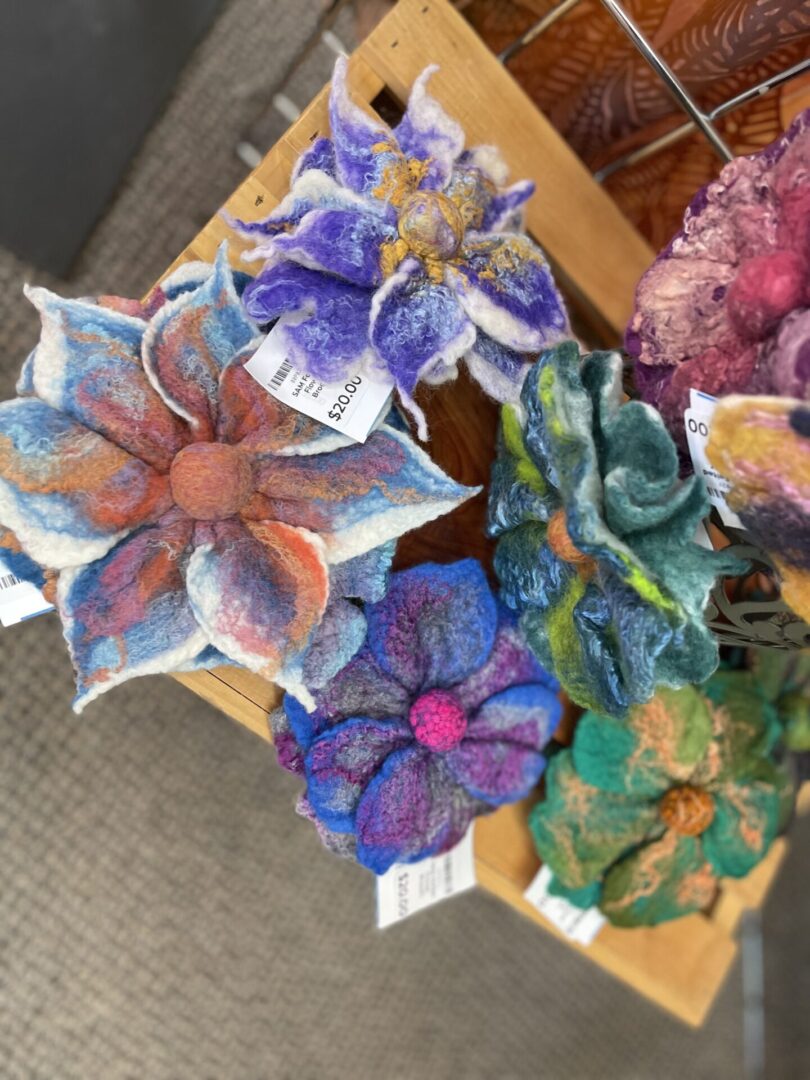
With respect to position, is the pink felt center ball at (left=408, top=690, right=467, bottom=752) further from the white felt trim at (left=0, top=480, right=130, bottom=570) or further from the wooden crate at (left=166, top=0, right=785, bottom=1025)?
the white felt trim at (left=0, top=480, right=130, bottom=570)

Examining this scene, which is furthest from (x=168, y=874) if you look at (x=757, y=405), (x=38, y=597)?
(x=757, y=405)

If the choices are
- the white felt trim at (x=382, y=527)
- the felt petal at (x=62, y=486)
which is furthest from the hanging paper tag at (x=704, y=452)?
the felt petal at (x=62, y=486)

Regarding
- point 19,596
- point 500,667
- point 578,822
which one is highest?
point 19,596

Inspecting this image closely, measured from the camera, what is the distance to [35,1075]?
965mm

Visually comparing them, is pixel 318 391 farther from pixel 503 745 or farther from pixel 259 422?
pixel 503 745

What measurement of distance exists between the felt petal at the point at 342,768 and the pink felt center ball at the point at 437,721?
0.10 feet

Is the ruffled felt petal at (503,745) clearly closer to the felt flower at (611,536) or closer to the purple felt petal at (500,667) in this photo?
the purple felt petal at (500,667)

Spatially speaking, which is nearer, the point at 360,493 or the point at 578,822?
the point at 360,493

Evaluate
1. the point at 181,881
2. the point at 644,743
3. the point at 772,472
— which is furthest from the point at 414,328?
Answer: the point at 181,881

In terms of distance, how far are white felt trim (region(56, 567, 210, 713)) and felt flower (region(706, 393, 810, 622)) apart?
36 centimetres

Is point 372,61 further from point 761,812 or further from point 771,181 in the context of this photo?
point 761,812

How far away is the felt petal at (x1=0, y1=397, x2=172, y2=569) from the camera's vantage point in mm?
512

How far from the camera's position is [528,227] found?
79 cm

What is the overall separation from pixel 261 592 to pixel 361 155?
33 centimetres
